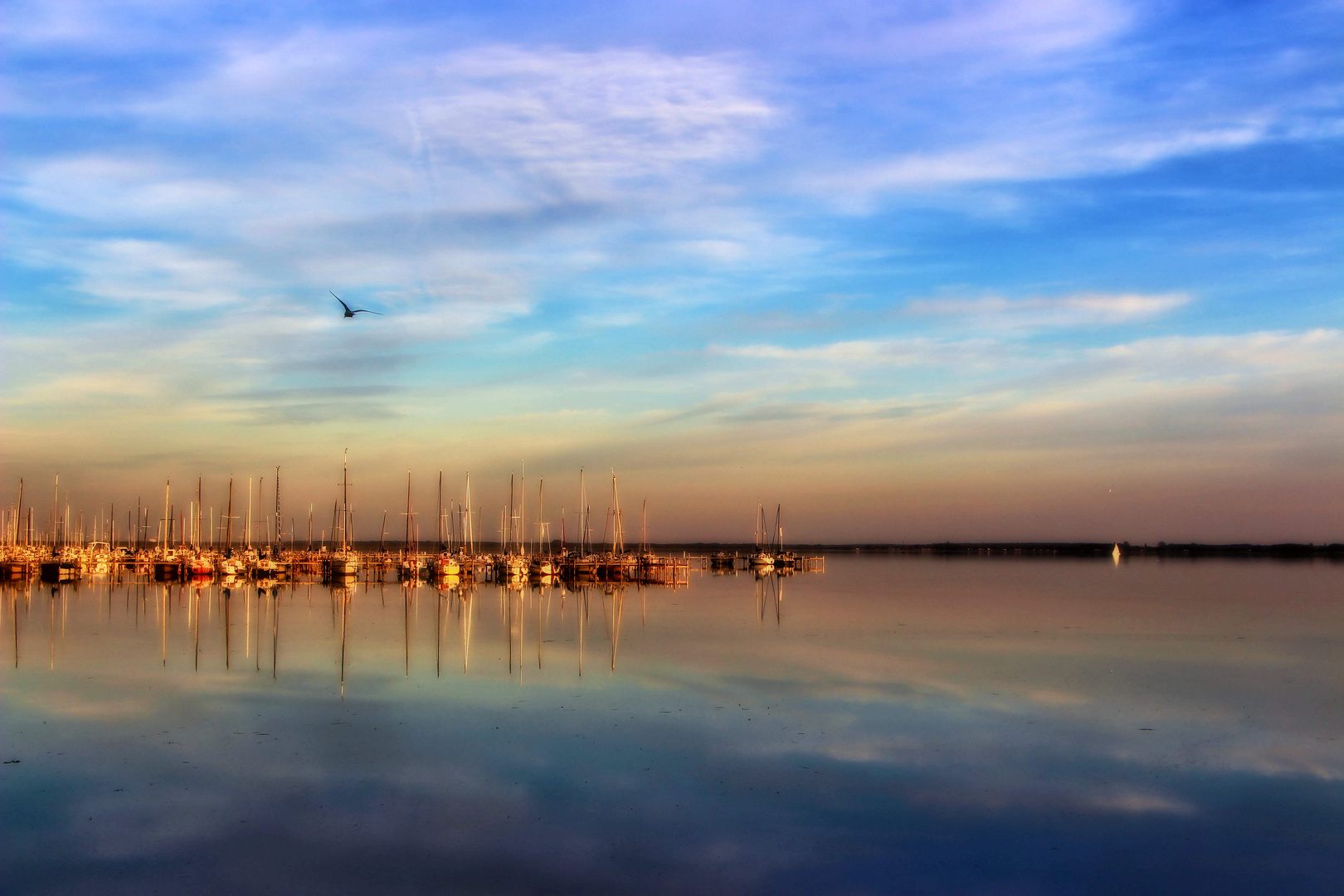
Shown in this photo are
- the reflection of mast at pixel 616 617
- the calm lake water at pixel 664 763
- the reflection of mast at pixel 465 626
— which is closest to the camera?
the calm lake water at pixel 664 763

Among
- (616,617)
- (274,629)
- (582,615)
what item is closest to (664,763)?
(274,629)

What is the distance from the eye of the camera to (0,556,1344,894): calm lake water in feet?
44.3

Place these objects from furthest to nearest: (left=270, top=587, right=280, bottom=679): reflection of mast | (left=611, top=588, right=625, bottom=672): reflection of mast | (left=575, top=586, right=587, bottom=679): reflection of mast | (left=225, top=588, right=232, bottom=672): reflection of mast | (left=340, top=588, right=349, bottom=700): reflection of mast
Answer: (left=611, top=588, right=625, bottom=672): reflection of mast → (left=575, top=586, right=587, bottom=679): reflection of mast → (left=225, top=588, right=232, bottom=672): reflection of mast → (left=270, top=587, right=280, bottom=679): reflection of mast → (left=340, top=588, right=349, bottom=700): reflection of mast

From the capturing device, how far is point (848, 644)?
39625mm

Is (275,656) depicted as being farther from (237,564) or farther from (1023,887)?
(237,564)

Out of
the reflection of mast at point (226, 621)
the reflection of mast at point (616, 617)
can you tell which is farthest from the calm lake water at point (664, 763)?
the reflection of mast at point (616, 617)

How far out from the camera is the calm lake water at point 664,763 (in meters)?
13.5

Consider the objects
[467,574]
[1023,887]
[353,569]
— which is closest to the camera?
[1023,887]

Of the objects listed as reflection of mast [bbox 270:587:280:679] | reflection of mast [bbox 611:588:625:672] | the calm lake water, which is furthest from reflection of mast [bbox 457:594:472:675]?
reflection of mast [bbox 270:587:280:679]

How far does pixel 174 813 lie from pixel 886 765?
11.8m

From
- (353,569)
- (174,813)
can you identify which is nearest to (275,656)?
(174,813)

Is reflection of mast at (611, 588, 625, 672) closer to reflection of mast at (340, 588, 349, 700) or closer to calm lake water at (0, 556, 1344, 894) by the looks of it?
calm lake water at (0, 556, 1344, 894)

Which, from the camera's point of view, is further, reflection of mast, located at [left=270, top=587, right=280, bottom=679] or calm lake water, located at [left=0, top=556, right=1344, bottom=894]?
reflection of mast, located at [left=270, top=587, right=280, bottom=679]

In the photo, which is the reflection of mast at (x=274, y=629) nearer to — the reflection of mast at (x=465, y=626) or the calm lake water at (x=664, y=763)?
the calm lake water at (x=664, y=763)
